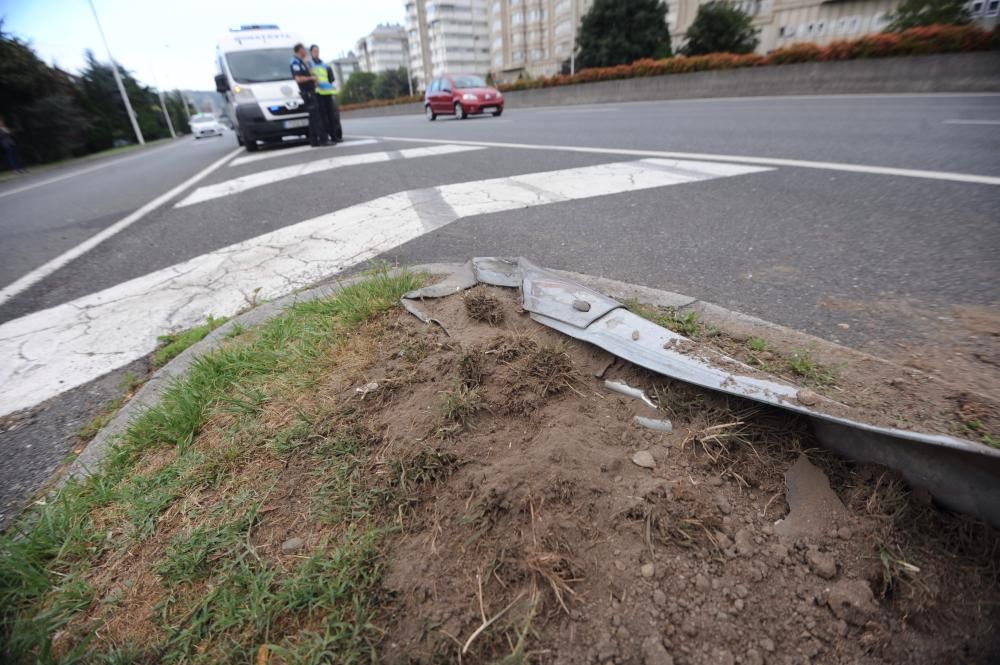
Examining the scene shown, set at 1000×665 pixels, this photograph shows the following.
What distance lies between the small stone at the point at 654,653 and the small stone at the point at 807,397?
0.80 m

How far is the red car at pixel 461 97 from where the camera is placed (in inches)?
670

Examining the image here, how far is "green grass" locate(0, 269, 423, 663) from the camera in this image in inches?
39.4

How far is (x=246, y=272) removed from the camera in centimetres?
322

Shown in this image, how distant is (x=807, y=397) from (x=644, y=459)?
0.52m

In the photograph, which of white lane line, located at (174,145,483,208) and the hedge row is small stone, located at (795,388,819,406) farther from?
the hedge row

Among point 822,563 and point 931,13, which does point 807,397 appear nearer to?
point 822,563

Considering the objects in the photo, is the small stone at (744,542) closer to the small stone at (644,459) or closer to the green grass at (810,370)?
the small stone at (644,459)

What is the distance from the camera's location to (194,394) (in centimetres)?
175

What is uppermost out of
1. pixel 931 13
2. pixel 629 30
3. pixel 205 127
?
pixel 629 30

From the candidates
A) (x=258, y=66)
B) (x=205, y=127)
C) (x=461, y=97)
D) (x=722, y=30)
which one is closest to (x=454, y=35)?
(x=205, y=127)

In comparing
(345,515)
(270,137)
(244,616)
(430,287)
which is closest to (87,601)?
(244,616)

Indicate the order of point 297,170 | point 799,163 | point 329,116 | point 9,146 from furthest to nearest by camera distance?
1. point 9,146
2. point 329,116
3. point 297,170
4. point 799,163

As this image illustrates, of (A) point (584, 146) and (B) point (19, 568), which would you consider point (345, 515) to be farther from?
(A) point (584, 146)

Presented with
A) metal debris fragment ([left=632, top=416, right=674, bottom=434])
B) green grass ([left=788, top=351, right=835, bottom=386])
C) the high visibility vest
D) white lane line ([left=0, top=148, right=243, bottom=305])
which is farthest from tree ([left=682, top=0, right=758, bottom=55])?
metal debris fragment ([left=632, top=416, right=674, bottom=434])
